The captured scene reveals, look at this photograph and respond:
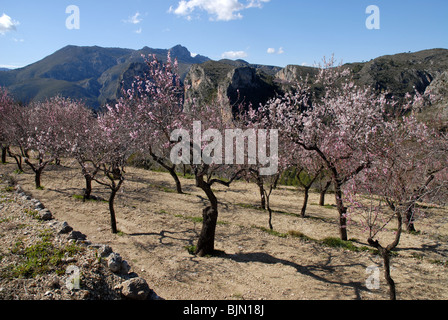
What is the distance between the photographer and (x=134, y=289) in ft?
19.0

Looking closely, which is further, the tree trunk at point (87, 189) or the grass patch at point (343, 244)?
the tree trunk at point (87, 189)

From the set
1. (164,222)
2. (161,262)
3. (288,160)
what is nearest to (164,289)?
(161,262)

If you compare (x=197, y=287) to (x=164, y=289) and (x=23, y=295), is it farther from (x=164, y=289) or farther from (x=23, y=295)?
(x=23, y=295)

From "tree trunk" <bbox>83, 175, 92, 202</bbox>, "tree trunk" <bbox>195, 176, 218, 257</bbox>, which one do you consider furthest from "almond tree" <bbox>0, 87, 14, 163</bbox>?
"tree trunk" <bbox>195, 176, 218, 257</bbox>

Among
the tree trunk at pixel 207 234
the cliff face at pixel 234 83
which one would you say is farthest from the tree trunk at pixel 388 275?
the cliff face at pixel 234 83

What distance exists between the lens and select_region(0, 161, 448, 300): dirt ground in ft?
24.5

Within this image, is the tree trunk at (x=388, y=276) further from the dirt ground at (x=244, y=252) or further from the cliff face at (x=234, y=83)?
the cliff face at (x=234, y=83)

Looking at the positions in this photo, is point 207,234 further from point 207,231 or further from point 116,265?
point 116,265

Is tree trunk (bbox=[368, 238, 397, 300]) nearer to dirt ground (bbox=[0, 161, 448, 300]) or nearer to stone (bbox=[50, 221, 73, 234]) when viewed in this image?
dirt ground (bbox=[0, 161, 448, 300])

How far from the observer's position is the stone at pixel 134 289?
5719 millimetres

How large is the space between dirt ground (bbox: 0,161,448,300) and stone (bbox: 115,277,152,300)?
109 centimetres

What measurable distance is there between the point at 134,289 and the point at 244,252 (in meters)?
5.04

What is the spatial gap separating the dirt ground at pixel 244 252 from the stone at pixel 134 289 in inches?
43.1

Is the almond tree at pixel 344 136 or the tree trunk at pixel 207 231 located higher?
the almond tree at pixel 344 136
